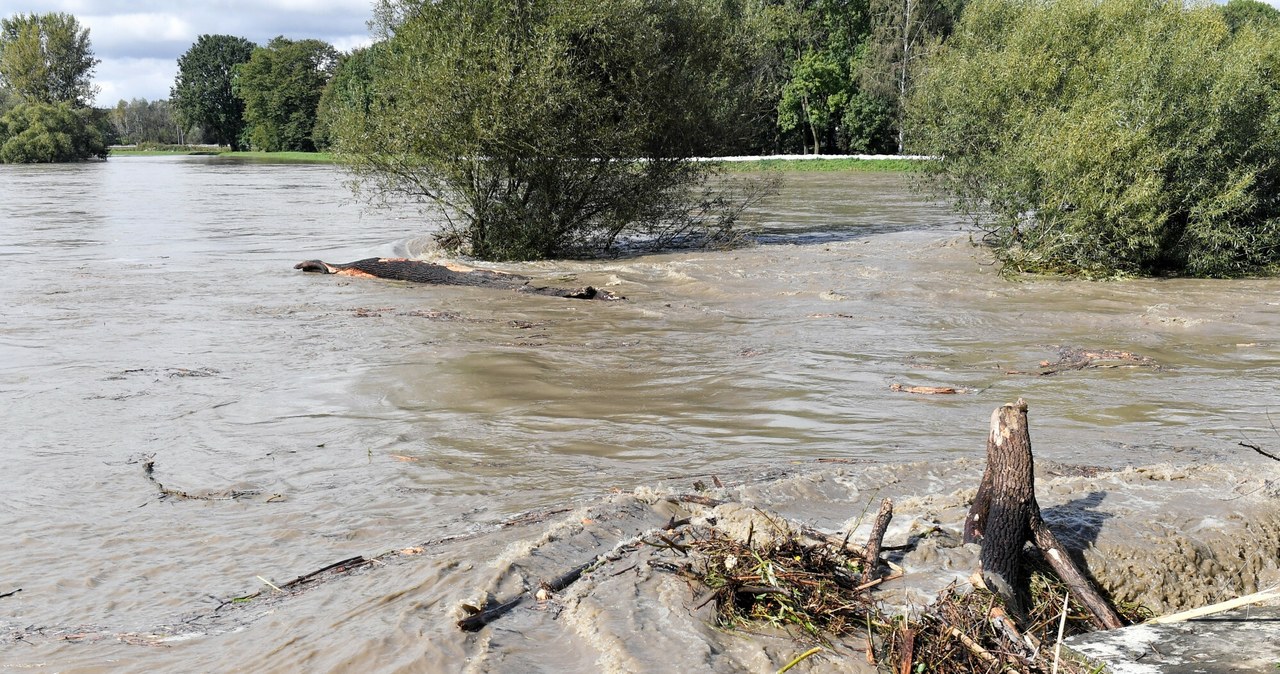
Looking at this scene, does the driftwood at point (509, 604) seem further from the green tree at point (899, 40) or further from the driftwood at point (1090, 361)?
the green tree at point (899, 40)

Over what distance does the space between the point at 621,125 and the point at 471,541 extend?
15.3 m

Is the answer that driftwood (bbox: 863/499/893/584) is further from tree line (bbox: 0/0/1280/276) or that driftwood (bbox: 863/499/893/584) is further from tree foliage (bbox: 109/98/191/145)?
tree foliage (bbox: 109/98/191/145)

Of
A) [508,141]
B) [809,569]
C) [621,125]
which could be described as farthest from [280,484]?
[621,125]

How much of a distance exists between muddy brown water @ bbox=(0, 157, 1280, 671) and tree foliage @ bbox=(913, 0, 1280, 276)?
3.58 ft

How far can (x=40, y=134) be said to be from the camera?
7644 cm

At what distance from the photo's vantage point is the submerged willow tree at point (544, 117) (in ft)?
61.6

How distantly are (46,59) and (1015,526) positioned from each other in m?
116

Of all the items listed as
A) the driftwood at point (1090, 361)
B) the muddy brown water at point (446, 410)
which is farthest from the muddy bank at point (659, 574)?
the driftwood at point (1090, 361)

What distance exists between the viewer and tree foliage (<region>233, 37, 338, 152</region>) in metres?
105

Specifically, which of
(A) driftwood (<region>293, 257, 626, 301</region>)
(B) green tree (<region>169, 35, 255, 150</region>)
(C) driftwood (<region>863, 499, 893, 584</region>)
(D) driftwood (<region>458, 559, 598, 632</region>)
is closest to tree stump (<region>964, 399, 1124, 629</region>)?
(C) driftwood (<region>863, 499, 893, 584</region>)

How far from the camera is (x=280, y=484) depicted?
7211mm

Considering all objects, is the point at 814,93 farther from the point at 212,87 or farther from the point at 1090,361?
the point at 212,87

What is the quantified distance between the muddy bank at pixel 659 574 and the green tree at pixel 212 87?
5146 inches

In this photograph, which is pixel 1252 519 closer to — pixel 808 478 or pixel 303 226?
pixel 808 478
